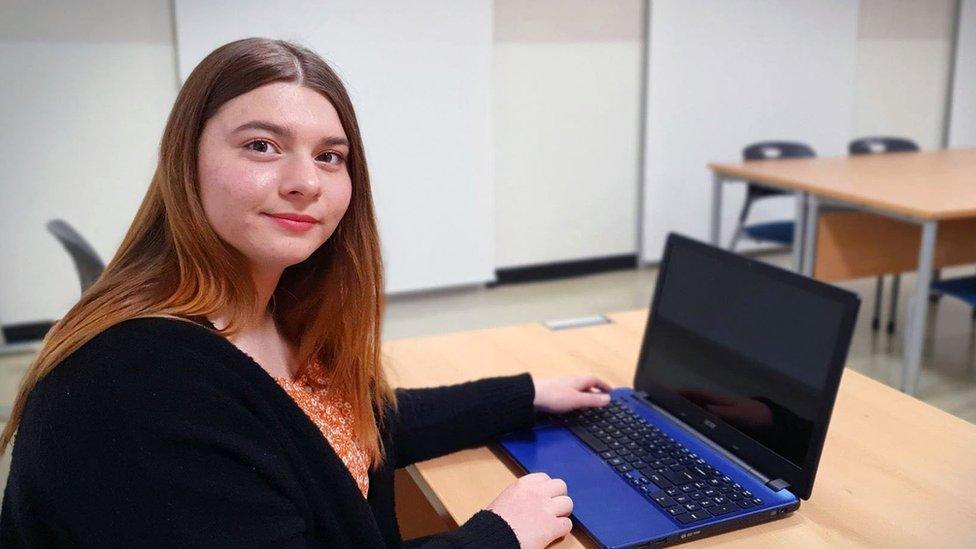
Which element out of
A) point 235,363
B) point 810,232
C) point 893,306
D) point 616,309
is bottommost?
point 616,309

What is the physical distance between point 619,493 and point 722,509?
0.13 m

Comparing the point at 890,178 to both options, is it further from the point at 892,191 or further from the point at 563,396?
the point at 563,396

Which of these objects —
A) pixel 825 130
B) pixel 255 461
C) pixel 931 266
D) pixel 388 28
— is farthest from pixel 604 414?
pixel 825 130

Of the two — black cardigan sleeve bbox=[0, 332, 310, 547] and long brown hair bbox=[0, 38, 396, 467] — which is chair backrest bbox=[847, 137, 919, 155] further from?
black cardigan sleeve bbox=[0, 332, 310, 547]

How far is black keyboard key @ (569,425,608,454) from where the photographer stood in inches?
46.9

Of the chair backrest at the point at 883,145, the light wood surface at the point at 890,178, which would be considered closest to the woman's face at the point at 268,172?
the light wood surface at the point at 890,178

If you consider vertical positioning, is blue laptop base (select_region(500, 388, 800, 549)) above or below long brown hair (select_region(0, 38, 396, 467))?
below

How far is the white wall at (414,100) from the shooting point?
12.4 feet

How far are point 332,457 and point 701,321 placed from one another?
628 mm

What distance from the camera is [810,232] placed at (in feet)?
11.0

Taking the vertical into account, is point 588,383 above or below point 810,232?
above

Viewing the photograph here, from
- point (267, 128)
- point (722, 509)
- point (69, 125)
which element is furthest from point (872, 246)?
point (69, 125)

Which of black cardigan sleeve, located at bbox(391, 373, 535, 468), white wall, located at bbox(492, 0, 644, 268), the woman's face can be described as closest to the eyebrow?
the woman's face

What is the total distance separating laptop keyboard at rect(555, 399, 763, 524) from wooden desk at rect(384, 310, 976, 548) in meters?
0.04
